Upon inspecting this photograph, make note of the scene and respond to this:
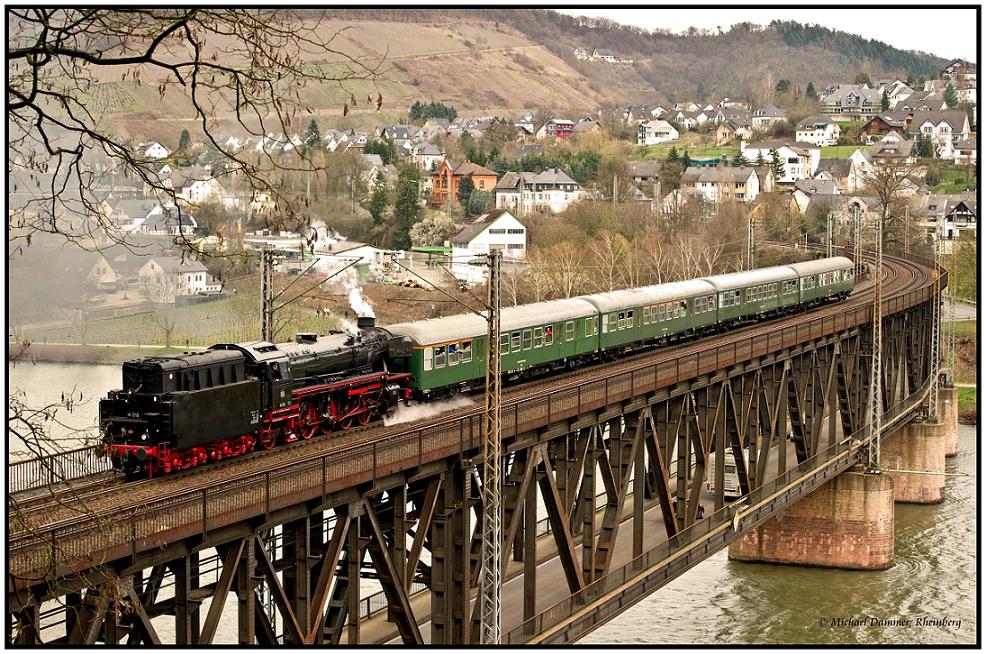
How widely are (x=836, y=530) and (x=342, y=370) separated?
32156 millimetres

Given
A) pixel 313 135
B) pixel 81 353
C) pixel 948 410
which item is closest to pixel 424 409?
pixel 948 410

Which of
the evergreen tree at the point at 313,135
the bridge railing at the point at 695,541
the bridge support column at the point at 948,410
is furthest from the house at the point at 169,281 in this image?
the bridge railing at the point at 695,541

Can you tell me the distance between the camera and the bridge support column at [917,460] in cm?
7306

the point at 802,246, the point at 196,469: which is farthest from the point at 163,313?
the point at 196,469

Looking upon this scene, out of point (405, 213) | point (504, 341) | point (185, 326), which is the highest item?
point (405, 213)

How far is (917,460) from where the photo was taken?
75438 millimetres

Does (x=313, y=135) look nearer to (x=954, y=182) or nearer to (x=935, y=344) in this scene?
(x=954, y=182)

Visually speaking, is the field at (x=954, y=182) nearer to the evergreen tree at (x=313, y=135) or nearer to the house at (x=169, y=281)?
the evergreen tree at (x=313, y=135)

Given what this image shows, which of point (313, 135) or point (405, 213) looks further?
point (313, 135)

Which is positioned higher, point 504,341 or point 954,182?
point 954,182

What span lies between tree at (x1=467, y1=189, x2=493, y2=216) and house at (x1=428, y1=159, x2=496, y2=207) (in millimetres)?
3382

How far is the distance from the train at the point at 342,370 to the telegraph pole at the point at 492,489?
5828 mm

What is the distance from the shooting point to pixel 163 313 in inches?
4382

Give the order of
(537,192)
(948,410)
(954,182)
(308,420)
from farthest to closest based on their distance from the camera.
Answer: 1. (954,182)
2. (537,192)
3. (948,410)
4. (308,420)
